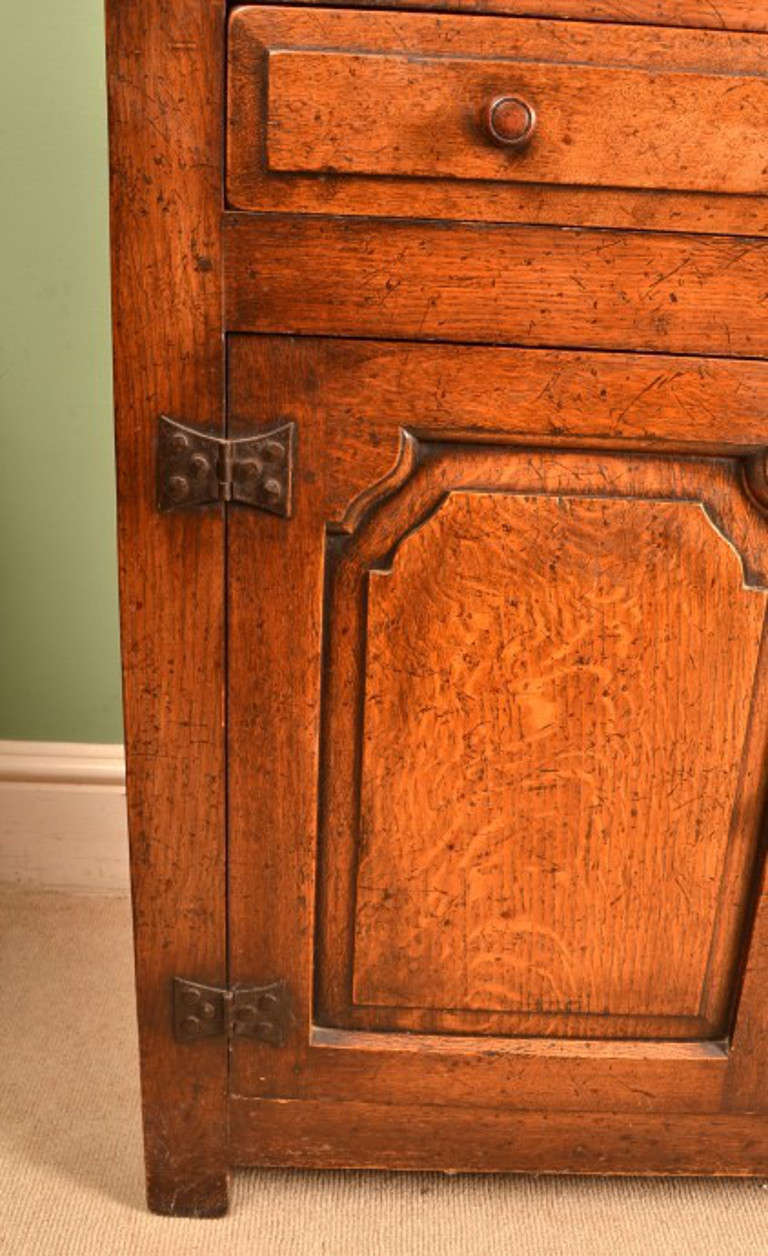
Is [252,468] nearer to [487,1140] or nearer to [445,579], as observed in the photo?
[445,579]

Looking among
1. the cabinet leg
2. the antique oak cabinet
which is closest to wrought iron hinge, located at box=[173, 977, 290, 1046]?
the antique oak cabinet

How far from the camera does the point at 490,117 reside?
798 mm

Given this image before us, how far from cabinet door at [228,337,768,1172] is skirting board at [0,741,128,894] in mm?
581

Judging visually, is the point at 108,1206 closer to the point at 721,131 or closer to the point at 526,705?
the point at 526,705

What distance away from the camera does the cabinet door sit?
2.93ft

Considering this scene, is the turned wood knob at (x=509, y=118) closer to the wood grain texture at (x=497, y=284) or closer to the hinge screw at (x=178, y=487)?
A: the wood grain texture at (x=497, y=284)

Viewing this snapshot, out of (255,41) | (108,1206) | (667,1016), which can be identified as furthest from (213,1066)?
(255,41)

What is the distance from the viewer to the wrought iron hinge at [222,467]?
88 centimetres

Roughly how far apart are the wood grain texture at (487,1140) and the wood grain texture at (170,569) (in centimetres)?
6

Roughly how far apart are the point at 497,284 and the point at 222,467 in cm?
24

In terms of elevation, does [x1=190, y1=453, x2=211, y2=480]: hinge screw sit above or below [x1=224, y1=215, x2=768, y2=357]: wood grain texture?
below

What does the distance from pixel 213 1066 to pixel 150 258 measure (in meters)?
0.70

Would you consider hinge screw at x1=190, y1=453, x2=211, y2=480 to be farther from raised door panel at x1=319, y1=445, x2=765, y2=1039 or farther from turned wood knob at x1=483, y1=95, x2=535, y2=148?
turned wood knob at x1=483, y1=95, x2=535, y2=148

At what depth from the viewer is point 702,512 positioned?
0.91 meters
